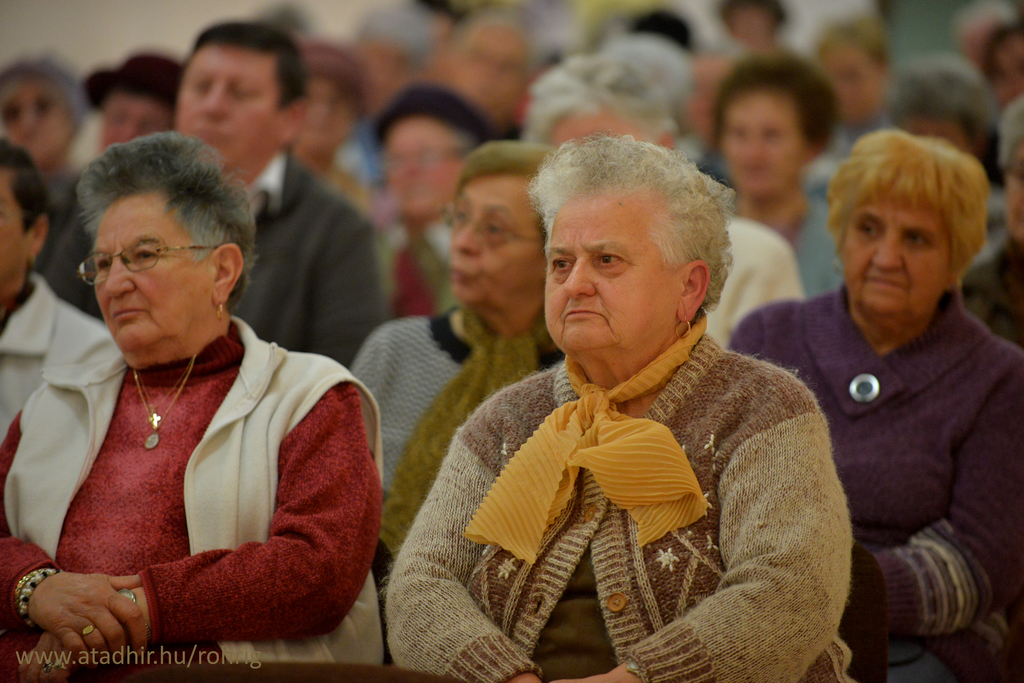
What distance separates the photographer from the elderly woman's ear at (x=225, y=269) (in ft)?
7.05

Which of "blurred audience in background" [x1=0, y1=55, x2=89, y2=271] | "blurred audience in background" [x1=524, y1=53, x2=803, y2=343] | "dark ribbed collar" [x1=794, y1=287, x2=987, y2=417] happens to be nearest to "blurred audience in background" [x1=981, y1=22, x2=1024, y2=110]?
"blurred audience in background" [x1=524, y1=53, x2=803, y2=343]

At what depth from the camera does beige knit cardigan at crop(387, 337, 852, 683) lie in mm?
1614

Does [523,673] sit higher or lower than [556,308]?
lower

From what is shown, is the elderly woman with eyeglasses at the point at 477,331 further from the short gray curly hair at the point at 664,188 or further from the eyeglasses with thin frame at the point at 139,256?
the eyeglasses with thin frame at the point at 139,256

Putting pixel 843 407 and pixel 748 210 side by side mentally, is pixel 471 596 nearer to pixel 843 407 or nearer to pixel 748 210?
pixel 843 407

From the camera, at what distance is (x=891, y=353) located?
2.43 meters

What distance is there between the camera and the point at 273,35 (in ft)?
11.3

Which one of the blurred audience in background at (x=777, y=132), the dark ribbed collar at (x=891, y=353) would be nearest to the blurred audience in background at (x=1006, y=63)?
the blurred audience in background at (x=777, y=132)

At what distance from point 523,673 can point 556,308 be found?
616 millimetres

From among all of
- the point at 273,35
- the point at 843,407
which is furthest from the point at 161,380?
the point at 273,35

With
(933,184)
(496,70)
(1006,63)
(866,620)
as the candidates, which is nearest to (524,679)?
(866,620)

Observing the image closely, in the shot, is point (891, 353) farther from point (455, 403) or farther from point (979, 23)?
point (979, 23)

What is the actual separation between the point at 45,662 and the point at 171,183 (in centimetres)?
93

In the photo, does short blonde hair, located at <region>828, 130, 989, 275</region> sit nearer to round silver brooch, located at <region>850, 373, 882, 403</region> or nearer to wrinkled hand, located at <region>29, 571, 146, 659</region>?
round silver brooch, located at <region>850, 373, 882, 403</region>
